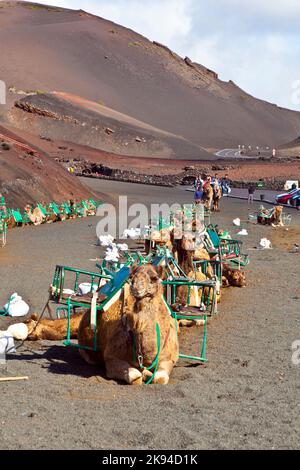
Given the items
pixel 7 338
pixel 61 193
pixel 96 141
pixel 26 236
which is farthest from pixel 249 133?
pixel 7 338

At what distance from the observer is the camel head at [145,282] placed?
744cm

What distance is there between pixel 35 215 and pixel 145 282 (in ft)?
62.4

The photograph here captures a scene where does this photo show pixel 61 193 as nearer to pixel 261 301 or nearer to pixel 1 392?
pixel 261 301

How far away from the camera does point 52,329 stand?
32.0 ft

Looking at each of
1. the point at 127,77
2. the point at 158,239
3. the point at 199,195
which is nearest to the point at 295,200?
the point at 199,195

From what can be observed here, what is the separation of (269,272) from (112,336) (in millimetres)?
8467

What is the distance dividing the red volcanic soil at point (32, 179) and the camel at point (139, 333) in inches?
793

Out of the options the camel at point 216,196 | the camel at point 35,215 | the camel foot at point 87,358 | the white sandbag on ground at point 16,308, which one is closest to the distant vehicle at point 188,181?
the camel at point 216,196

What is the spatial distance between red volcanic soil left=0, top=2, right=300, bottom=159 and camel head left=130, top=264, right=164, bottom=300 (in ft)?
368

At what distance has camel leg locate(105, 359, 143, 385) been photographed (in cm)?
764

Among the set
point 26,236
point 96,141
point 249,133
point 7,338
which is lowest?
point 7,338
